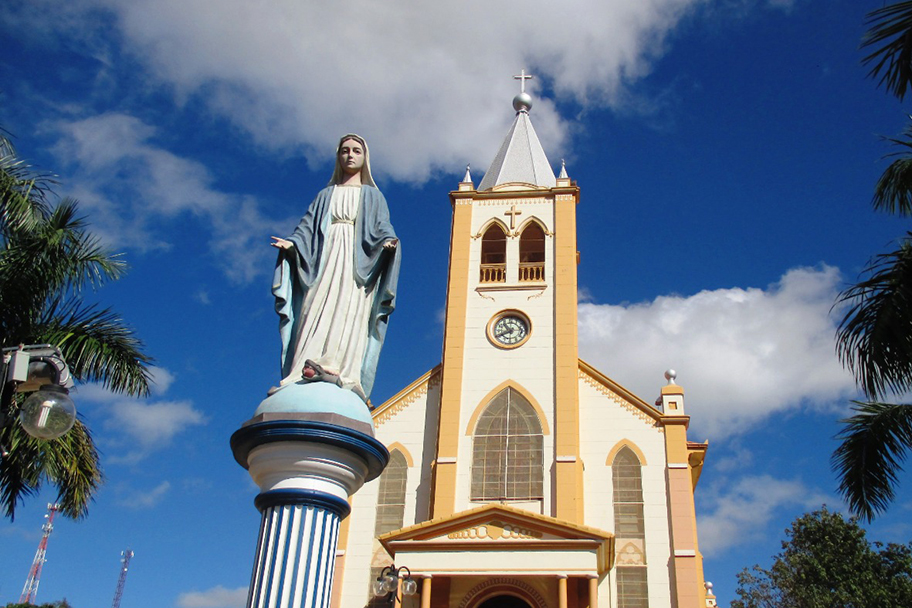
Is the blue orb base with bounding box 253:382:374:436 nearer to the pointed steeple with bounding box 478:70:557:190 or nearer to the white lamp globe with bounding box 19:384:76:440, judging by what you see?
the white lamp globe with bounding box 19:384:76:440

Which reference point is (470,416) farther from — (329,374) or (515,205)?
(329,374)

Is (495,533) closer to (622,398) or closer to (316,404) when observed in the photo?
(622,398)

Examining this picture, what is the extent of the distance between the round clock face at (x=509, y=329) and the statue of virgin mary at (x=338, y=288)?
15.7m

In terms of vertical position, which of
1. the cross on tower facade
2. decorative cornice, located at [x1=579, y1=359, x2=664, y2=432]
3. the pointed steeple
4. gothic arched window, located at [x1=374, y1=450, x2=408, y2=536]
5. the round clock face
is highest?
the pointed steeple

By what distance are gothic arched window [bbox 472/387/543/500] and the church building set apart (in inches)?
1.4

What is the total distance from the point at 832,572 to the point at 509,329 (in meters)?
17.0

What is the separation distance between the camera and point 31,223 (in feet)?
32.8

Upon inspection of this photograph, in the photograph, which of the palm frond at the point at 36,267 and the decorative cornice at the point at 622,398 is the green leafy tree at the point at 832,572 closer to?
the decorative cornice at the point at 622,398

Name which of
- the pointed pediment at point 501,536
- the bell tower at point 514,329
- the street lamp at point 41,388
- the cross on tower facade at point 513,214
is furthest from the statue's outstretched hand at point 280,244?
the cross on tower facade at point 513,214

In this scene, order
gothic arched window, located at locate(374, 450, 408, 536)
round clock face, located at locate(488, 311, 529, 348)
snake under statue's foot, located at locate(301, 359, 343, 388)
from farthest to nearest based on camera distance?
round clock face, located at locate(488, 311, 529, 348)
gothic arched window, located at locate(374, 450, 408, 536)
snake under statue's foot, located at locate(301, 359, 343, 388)

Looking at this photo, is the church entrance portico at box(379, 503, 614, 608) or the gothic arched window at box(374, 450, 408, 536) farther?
the gothic arched window at box(374, 450, 408, 536)

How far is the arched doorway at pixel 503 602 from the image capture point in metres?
17.7

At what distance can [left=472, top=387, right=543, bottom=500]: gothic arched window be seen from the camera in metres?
20.0

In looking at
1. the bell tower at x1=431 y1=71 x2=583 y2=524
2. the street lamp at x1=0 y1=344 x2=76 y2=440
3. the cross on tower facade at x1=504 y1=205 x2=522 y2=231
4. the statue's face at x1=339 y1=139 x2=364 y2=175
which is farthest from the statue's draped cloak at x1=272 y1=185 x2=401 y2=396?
the cross on tower facade at x1=504 y1=205 x2=522 y2=231
